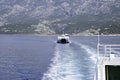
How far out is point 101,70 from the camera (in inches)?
1059

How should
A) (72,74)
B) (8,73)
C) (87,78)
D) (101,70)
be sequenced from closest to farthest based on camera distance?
(101,70) → (87,78) → (72,74) → (8,73)

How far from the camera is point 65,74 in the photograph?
57.8 m

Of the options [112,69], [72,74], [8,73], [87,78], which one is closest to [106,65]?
[112,69]

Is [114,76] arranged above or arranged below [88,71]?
above

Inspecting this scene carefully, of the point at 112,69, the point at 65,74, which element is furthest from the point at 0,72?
the point at 112,69

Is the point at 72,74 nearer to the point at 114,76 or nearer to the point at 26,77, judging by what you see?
the point at 26,77

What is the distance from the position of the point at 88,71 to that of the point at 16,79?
12.5 m

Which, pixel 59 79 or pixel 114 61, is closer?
pixel 114 61

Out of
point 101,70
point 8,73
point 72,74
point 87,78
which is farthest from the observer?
point 8,73

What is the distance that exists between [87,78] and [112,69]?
78.1 ft

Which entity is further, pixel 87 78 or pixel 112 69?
pixel 87 78

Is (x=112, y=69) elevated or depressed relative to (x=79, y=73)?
elevated

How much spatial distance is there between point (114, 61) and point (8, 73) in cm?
4019

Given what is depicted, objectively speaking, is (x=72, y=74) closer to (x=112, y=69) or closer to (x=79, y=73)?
(x=79, y=73)
